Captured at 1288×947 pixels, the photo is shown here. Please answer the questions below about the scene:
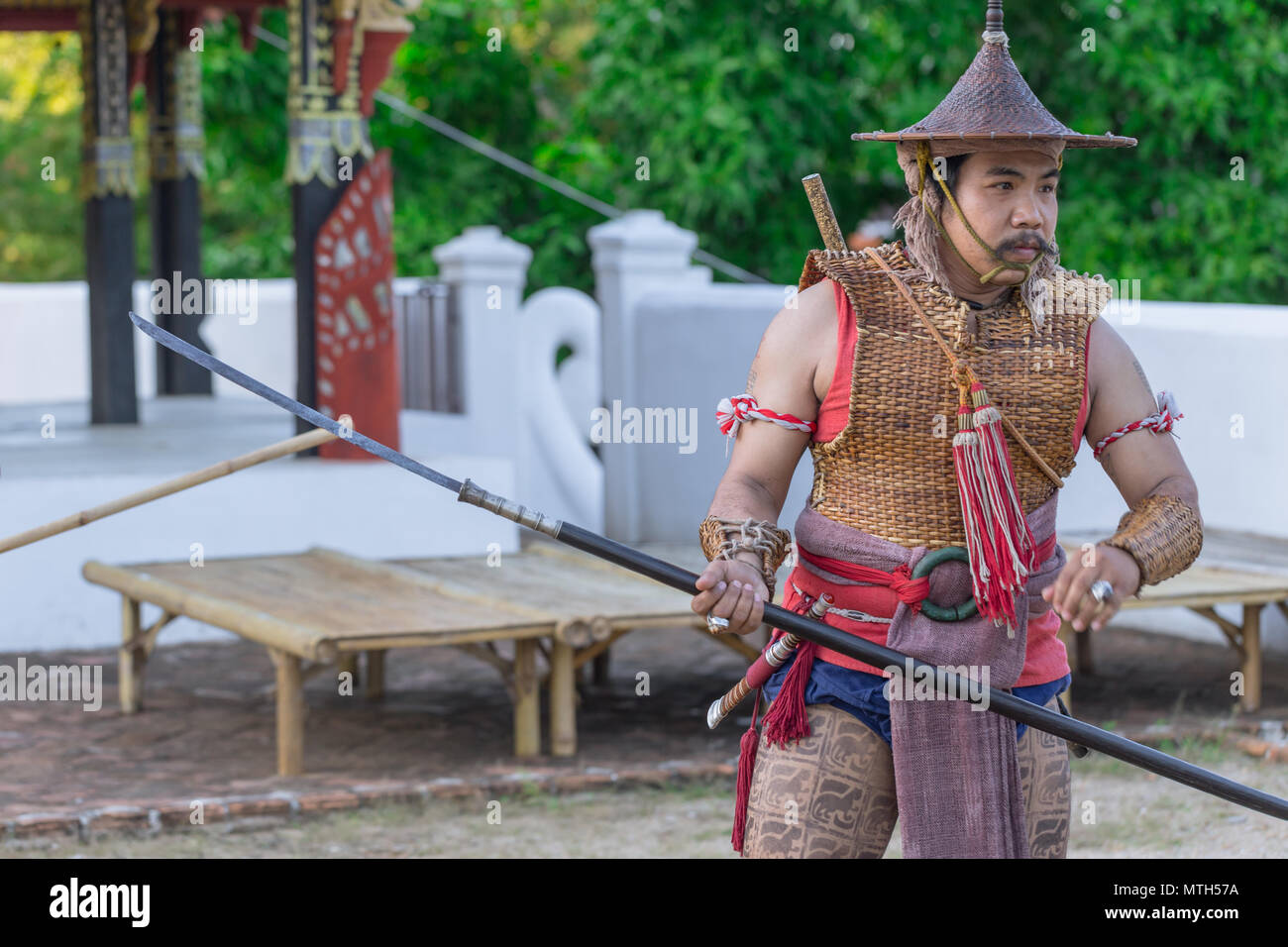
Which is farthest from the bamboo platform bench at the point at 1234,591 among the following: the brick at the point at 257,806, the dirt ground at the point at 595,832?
the brick at the point at 257,806

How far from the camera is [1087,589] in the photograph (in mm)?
2963

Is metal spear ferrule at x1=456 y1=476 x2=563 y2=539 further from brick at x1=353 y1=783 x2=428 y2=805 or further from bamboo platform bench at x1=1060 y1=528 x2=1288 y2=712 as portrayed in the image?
bamboo platform bench at x1=1060 y1=528 x2=1288 y2=712

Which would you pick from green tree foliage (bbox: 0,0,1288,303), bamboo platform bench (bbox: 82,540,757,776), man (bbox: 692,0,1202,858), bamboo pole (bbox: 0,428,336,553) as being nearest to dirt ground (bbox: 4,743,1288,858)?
bamboo platform bench (bbox: 82,540,757,776)

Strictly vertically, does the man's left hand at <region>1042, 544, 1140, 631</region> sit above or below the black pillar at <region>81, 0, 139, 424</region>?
below

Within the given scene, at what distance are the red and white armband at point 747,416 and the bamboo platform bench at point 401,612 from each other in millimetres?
3120

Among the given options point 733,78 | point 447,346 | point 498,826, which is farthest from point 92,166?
point 498,826

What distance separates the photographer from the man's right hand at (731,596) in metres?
3.02

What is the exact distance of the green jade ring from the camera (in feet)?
10.5

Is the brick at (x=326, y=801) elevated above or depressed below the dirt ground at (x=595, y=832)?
above

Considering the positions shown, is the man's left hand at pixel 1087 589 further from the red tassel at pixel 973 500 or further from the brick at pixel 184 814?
the brick at pixel 184 814

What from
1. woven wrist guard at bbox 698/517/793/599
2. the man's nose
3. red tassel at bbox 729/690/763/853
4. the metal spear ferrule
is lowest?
red tassel at bbox 729/690/763/853

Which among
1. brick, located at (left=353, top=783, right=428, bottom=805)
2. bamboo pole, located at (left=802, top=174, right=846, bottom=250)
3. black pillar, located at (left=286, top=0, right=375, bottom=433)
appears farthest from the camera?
black pillar, located at (left=286, top=0, right=375, bottom=433)

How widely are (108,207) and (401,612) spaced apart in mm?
5667

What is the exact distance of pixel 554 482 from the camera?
11.3 meters
